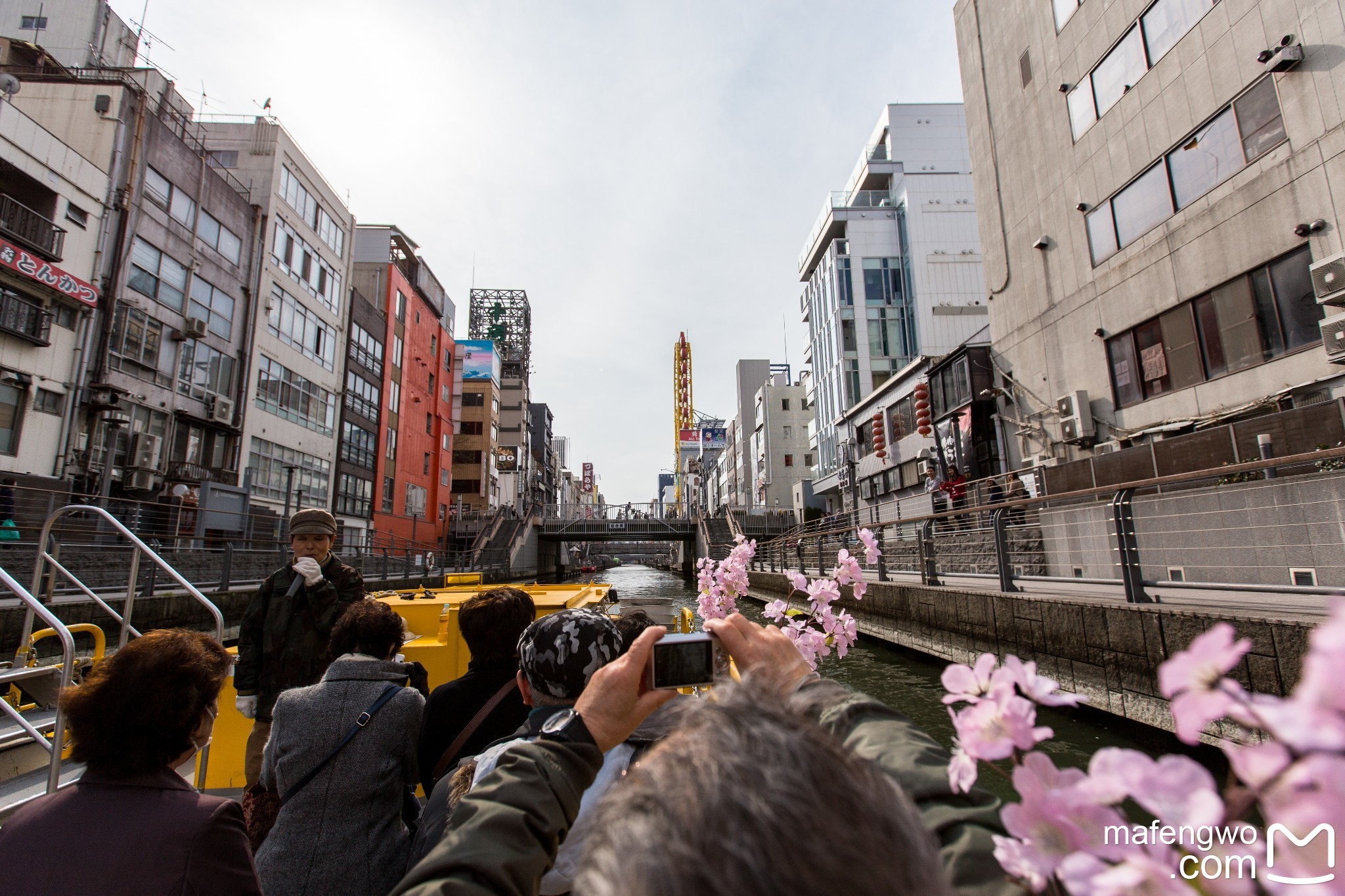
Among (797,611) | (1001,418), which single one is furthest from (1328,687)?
(1001,418)

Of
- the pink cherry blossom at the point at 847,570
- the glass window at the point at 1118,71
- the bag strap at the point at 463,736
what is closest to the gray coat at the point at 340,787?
the bag strap at the point at 463,736

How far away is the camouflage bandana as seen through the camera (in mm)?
1966

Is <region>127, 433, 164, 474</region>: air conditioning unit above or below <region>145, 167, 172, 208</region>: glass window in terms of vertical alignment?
below

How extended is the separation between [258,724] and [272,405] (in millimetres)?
25393

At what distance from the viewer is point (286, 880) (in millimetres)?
2250

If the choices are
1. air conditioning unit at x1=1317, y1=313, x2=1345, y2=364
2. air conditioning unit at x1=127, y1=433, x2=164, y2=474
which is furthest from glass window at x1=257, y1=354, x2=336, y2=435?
air conditioning unit at x1=1317, y1=313, x2=1345, y2=364

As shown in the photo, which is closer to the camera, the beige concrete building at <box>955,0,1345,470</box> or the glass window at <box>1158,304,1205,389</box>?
the beige concrete building at <box>955,0,1345,470</box>

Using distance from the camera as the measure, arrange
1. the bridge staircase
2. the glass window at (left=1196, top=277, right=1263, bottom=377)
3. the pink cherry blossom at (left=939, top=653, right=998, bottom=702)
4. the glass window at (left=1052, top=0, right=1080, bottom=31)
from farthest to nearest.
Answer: the glass window at (left=1052, top=0, right=1080, bottom=31) < the glass window at (left=1196, top=277, right=1263, bottom=377) < the bridge staircase < the pink cherry blossom at (left=939, top=653, right=998, bottom=702)

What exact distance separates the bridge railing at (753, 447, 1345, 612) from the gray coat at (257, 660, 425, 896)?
5.82 meters

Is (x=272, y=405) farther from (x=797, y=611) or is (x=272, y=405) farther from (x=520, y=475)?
Result: (x=520, y=475)

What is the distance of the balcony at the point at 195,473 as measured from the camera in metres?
19.0

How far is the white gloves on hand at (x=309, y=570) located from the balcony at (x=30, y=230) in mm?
17137

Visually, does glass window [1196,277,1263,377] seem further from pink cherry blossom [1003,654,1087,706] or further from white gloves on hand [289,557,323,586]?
white gloves on hand [289,557,323,586]

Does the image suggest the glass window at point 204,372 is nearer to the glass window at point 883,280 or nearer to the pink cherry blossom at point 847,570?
the pink cherry blossom at point 847,570
